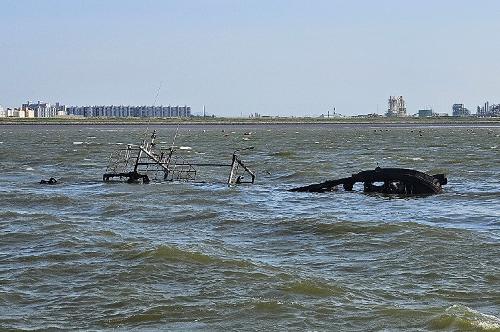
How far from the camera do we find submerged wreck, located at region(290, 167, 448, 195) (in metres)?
36.0

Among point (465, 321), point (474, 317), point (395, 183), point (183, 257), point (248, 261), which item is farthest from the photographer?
point (395, 183)

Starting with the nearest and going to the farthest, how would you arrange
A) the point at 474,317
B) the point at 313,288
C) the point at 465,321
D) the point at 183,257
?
the point at 465,321 → the point at 474,317 → the point at 313,288 → the point at 183,257

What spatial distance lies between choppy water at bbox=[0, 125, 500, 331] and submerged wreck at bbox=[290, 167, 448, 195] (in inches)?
37.6

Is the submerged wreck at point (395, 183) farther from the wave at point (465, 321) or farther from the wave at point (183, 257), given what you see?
the wave at point (465, 321)

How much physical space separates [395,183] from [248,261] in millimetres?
17467

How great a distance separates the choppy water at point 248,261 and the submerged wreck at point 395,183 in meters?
0.96

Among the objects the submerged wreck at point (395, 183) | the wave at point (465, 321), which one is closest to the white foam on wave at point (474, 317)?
the wave at point (465, 321)


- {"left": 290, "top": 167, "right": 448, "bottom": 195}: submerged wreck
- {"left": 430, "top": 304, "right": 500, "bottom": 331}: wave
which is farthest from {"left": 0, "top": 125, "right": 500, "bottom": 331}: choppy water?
{"left": 290, "top": 167, "right": 448, "bottom": 195}: submerged wreck

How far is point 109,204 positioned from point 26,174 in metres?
19.8

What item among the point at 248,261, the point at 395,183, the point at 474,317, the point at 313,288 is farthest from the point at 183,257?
the point at 395,183

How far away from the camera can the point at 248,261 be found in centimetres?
2023

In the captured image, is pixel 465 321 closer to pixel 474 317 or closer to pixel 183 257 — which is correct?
pixel 474 317

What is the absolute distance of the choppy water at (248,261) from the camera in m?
15.5

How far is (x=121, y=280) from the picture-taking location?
18.4 metres
